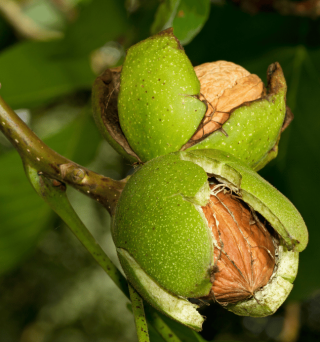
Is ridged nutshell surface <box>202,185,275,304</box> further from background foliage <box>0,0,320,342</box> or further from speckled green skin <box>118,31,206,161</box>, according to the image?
background foliage <box>0,0,320,342</box>

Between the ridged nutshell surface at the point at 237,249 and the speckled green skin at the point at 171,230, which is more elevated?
the speckled green skin at the point at 171,230

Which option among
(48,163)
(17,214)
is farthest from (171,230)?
(17,214)

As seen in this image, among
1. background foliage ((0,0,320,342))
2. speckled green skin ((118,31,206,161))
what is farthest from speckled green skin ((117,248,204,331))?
background foliage ((0,0,320,342))

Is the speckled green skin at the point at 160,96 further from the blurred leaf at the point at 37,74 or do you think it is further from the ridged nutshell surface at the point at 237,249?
the blurred leaf at the point at 37,74

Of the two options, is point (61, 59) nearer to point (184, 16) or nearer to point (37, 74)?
point (37, 74)

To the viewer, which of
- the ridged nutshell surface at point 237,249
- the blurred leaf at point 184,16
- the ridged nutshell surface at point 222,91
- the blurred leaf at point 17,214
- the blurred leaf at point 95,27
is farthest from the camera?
the blurred leaf at point 95,27

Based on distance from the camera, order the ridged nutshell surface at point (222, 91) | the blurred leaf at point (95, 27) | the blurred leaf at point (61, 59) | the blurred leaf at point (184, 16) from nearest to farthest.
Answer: the ridged nutshell surface at point (222, 91)
the blurred leaf at point (184, 16)
the blurred leaf at point (61, 59)
the blurred leaf at point (95, 27)

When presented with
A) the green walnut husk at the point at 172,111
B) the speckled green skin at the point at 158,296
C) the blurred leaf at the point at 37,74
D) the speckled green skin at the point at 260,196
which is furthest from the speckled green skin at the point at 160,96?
the blurred leaf at the point at 37,74
